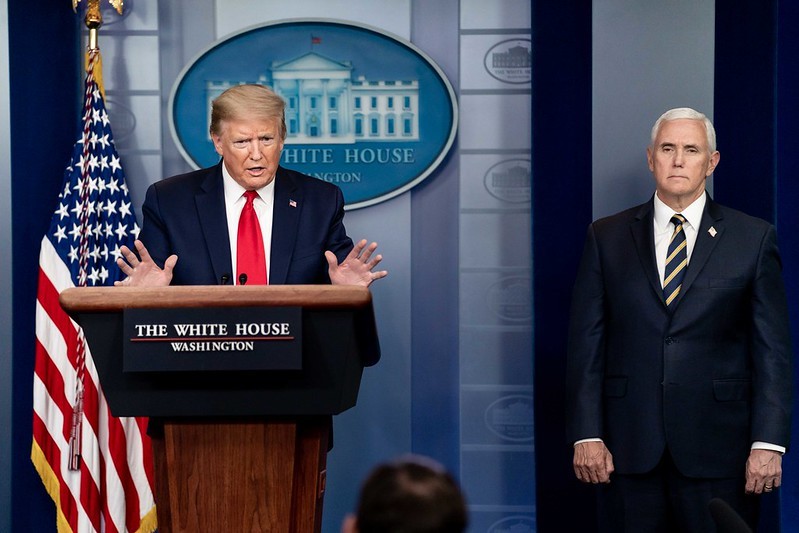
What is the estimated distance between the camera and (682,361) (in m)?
2.91

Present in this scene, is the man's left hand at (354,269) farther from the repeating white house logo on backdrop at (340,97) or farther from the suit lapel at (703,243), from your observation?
the repeating white house logo on backdrop at (340,97)

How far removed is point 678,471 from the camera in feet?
9.49

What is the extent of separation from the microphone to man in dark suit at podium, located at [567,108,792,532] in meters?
1.44

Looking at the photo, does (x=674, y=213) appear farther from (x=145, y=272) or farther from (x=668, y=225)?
(x=145, y=272)

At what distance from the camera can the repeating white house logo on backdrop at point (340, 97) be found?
4.04 metres

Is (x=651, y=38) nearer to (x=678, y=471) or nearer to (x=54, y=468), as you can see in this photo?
(x=678, y=471)

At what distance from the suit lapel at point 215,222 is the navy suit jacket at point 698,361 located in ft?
3.74

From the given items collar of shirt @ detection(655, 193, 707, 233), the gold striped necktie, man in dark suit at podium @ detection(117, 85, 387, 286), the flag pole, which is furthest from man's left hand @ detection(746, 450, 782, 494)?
the flag pole

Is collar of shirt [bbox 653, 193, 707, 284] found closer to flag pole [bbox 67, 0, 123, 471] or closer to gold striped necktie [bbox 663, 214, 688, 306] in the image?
gold striped necktie [bbox 663, 214, 688, 306]

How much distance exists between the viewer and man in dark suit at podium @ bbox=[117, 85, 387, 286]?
8.07 ft

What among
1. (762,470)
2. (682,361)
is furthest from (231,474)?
(762,470)

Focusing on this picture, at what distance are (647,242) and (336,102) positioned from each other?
1.52 m

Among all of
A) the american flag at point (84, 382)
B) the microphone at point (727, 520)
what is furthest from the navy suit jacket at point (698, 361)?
the american flag at point (84, 382)

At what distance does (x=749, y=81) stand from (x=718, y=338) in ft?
3.46
